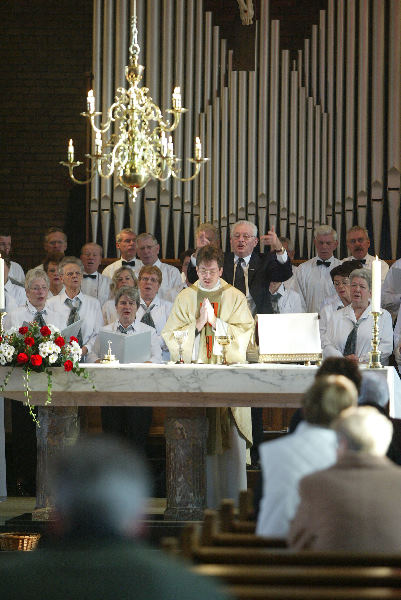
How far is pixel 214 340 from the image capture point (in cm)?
761

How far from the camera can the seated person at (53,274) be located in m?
9.50

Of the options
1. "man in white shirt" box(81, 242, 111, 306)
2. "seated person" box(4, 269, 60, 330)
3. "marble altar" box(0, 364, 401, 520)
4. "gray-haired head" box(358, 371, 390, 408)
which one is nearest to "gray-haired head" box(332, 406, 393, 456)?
"gray-haired head" box(358, 371, 390, 408)

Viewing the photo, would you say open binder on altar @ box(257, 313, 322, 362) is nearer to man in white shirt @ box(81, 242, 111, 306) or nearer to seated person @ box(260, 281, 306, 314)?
seated person @ box(260, 281, 306, 314)

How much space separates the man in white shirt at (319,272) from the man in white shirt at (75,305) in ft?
7.11

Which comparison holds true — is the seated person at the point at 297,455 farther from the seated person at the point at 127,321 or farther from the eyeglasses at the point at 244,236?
the eyeglasses at the point at 244,236

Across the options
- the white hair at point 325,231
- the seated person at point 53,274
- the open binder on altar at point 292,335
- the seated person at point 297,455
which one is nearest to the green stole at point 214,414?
the open binder on altar at point 292,335

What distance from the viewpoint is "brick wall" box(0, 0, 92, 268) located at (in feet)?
40.2

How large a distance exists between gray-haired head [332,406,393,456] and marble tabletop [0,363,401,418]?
3.52 meters

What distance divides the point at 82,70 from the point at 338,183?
3.46 meters

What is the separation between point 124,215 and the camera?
1107cm

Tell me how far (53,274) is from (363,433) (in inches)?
260

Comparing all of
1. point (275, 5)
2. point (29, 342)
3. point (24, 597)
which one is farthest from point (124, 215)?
point (24, 597)

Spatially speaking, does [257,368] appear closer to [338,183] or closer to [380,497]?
[380,497]

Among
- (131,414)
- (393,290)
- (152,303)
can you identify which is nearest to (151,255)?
(152,303)
